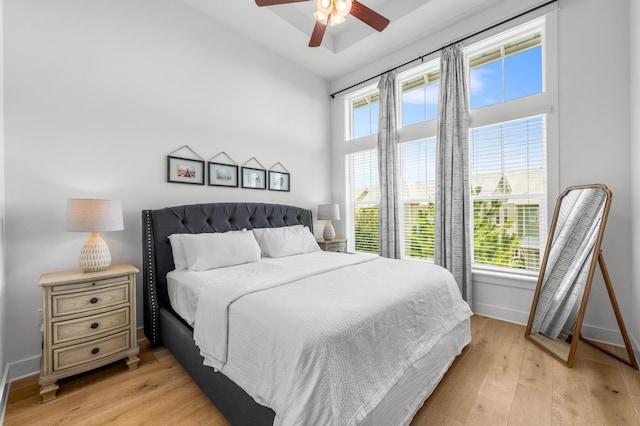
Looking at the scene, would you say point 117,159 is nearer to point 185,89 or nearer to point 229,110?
point 185,89

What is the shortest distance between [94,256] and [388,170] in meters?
3.26

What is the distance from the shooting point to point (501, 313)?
2967mm

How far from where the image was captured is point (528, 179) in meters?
2.88

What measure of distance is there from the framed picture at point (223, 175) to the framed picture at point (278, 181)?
1.68ft

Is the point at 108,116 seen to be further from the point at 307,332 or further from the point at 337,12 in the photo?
the point at 307,332

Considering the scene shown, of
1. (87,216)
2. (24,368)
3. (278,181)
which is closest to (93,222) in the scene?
(87,216)

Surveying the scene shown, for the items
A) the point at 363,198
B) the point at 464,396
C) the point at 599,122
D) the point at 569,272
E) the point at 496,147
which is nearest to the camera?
the point at 464,396

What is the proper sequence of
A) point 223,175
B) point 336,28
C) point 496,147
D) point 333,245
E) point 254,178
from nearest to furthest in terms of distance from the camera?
point 496,147 → point 223,175 → point 254,178 → point 336,28 → point 333,245

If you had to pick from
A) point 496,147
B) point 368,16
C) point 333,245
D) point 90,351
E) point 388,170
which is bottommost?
point 90,351

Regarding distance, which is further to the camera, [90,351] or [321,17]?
[321,17]

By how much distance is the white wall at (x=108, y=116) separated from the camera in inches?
81.6

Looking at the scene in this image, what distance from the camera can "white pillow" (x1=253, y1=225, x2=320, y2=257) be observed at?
9.99ft

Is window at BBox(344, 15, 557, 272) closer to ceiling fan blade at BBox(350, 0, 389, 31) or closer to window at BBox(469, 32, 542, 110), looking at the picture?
window at BBox(469, 32, 542, 110)

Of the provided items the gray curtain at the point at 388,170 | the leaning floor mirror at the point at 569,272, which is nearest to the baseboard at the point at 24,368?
the gray curtain at the point at 388,170
